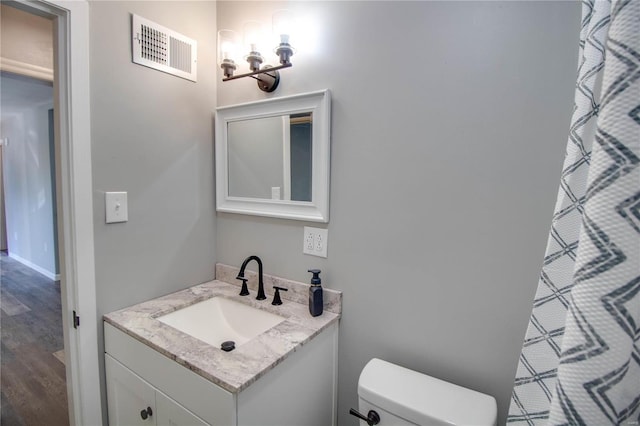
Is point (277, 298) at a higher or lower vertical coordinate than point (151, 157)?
lower

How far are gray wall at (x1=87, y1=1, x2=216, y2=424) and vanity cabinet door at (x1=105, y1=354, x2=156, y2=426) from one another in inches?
9.1

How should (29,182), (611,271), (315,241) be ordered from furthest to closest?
(29,182) → (315,241) → (611,271)

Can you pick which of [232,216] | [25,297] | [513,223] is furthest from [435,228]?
[25,297]

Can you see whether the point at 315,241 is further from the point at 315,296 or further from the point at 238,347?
the point at 238,347

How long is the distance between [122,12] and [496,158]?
150 cm

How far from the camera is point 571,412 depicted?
1.51 feet

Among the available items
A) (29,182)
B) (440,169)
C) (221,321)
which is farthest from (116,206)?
(29,182)

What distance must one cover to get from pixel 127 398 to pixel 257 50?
1505 mm

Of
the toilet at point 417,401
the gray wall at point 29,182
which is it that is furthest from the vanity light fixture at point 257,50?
the gray wall at point 29,182

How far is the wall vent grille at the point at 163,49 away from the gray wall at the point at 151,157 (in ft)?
0.09

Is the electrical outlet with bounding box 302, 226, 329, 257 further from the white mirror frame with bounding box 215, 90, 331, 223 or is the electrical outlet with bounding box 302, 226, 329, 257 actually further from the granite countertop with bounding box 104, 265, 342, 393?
the granite countertop with bounding box 104, 265, 342, 393

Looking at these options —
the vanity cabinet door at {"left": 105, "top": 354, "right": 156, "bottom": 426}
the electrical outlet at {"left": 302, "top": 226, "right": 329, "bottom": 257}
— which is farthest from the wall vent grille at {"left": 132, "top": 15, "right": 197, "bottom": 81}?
the vanity cabinet door at {"left": 105, "top": 354, "right": 156, "bottom": 426}

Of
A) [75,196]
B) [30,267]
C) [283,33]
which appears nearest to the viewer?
[75,196]

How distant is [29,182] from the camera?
14.1 ft
